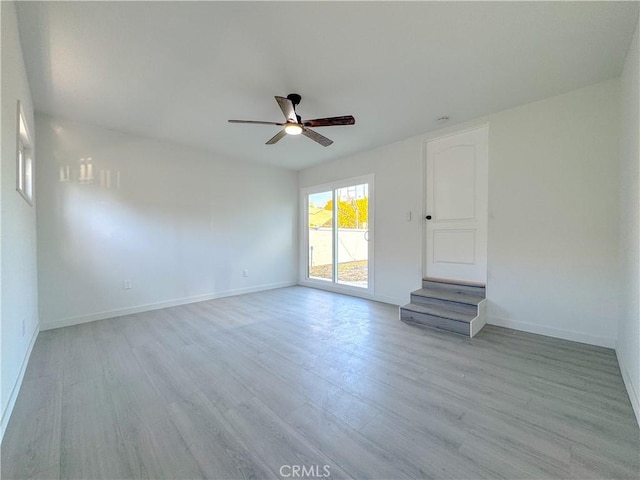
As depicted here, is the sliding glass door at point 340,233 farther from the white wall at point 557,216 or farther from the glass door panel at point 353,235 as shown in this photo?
the white wall at point 557,216

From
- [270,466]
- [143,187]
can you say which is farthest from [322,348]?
[143,187]

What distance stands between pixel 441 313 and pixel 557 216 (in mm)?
1644

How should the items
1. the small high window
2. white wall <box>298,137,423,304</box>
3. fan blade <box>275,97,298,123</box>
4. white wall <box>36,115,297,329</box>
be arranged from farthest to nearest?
white wall <box>298,137,423,304</box> < white wall <box>36,115,297,329</box> < the small high window < fan blade <box>275,97,298,123</box>

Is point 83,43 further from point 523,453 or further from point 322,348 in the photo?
point 523,453

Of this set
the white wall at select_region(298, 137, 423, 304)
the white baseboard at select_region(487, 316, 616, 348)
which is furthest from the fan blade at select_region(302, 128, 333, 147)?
the white baseboard at select_region(487, 316, 616, 348)

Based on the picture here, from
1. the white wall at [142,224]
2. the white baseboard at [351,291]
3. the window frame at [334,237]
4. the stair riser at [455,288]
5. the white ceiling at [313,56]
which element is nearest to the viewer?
the white ceiling at [313,56]

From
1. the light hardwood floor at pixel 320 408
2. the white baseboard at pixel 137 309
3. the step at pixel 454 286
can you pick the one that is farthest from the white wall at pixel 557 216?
the white baseboard at pixel 137 309

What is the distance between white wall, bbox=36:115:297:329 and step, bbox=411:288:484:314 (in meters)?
3.11

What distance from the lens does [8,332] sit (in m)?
1.75

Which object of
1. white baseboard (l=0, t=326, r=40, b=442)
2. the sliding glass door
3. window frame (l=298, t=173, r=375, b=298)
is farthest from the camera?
the sliding glass door

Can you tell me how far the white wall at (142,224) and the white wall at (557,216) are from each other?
12.4ft

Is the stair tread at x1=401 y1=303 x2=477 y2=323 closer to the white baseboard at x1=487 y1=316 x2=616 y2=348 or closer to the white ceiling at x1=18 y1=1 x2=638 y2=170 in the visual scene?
the white baseboard at x1=487 y1=316 x2=616 y2=348

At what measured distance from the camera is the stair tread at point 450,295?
10.6 ft

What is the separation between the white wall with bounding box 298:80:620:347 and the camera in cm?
259
